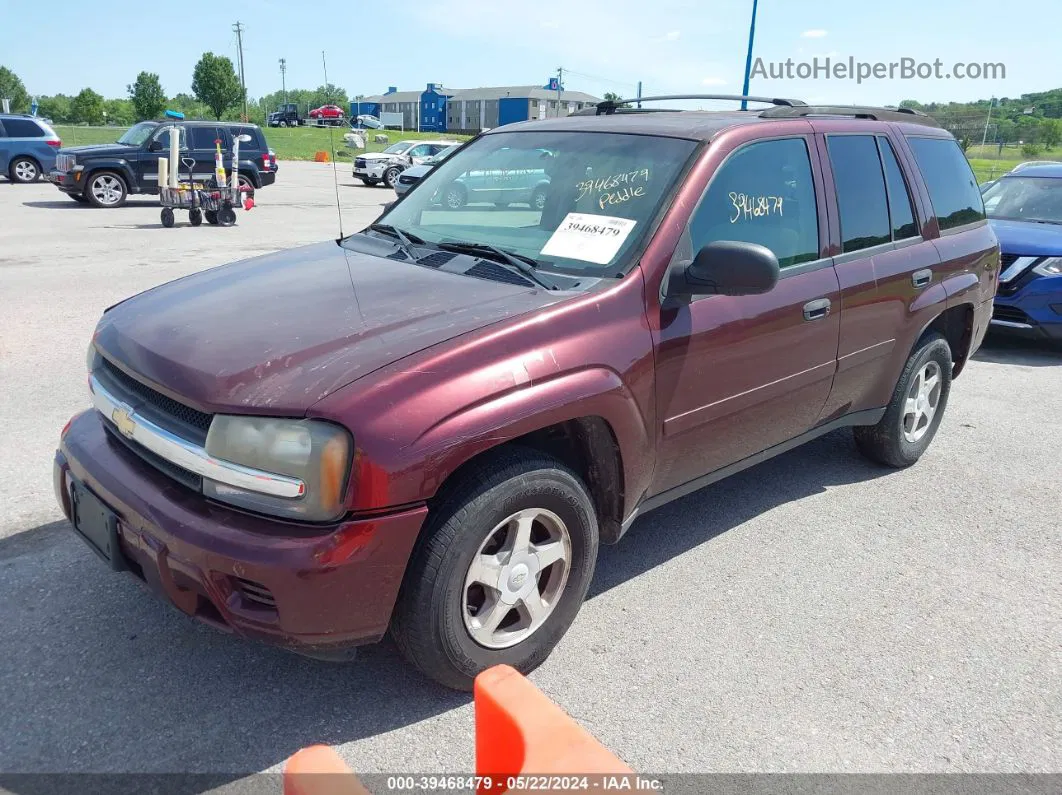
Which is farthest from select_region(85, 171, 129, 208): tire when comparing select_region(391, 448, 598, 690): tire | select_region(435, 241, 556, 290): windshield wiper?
select_region(391, 448, 598, 690): tire

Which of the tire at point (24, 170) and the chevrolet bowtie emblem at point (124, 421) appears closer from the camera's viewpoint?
the chevrolet bowtie emblem at point (124, 421)

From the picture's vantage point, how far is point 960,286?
4.75m

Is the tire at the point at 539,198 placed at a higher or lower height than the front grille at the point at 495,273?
higher

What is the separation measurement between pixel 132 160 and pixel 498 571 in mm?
18005

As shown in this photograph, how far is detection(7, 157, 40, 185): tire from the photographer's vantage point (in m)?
22.0

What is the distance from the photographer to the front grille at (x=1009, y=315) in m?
7.86

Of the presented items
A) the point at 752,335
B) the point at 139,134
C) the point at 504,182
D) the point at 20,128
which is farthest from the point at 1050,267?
the point at 20,128

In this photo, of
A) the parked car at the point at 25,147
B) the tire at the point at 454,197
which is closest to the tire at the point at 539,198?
the tire at the point at 454,197

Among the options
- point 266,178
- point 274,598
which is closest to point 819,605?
point 274,598

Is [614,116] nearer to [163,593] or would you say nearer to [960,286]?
[960,286]

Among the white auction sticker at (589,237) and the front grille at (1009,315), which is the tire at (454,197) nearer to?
the white auction sticker at (589,237)

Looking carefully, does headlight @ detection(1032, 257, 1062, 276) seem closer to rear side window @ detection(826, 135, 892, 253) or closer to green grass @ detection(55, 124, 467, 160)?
rear side window @ detection(826, 135, 892, 253)

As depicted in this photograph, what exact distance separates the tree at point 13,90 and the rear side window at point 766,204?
99412 mm

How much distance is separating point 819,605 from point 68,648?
9.18ft
